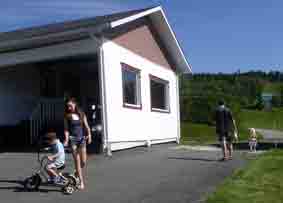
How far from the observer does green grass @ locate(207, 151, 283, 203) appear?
883 centimetres

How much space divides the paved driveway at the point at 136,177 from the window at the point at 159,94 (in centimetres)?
505

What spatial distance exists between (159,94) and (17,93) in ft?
18.0

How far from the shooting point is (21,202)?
28.1 ft

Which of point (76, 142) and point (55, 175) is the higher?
point (76, 142)

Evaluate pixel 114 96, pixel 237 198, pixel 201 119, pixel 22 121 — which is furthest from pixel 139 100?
pixel 201 119

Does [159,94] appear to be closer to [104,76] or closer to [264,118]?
[104,76]

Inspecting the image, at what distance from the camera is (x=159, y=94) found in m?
22.1

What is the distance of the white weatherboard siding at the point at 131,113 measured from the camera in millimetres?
15602

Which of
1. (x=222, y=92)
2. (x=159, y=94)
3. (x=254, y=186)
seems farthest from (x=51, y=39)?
(x=222, y=92)

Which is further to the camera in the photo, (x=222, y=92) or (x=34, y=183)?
(x=222, y=92)

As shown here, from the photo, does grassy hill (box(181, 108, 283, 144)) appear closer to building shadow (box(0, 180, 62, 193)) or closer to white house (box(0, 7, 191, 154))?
white house (box(0, 7, 191, 154))

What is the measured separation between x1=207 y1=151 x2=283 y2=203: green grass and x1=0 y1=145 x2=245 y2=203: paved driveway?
10.9 inches

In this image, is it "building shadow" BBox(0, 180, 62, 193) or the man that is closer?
"building shadow" BBox(0, 180, 62, 193)

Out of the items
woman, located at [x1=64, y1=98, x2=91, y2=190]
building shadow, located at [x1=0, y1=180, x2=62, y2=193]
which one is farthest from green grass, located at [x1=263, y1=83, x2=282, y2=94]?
woman, located at [x1=64, y1=98, x2=91, y2=190]
